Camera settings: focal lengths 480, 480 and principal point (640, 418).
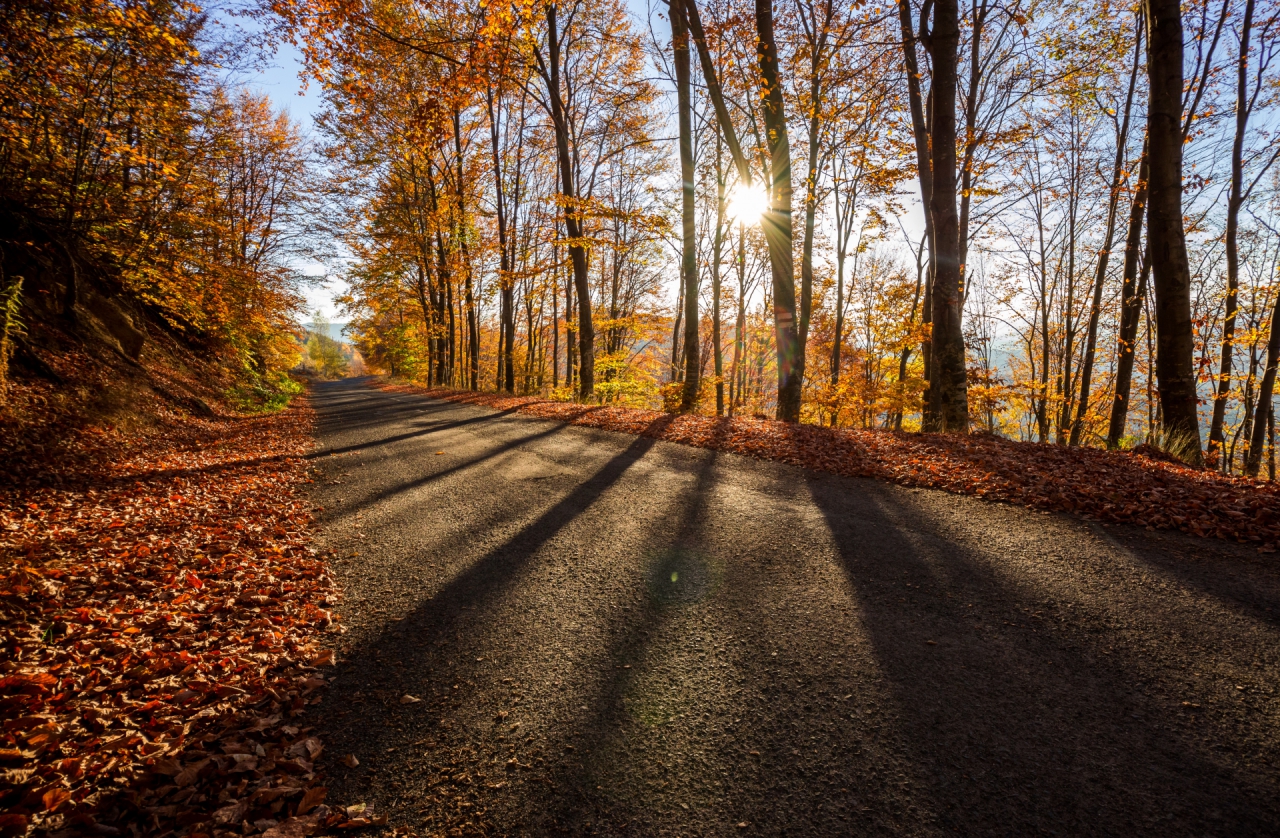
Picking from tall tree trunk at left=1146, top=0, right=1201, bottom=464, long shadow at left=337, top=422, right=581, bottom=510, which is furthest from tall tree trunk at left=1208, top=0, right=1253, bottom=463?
long shadow at left=337, top=422, right=581, bottom=510

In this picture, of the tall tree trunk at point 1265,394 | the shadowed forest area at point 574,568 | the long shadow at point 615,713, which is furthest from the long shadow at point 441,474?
the tall tree trunk at point 1265,394

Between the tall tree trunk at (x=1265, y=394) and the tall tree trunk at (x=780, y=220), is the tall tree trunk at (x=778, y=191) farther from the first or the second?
the tall tree trunk at (x=1265, y=394)

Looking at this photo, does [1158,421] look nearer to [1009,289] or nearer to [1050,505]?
[1050,505]

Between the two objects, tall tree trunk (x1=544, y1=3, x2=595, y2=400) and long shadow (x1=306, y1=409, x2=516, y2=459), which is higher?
tall tree trunk (x1=544, y1=3, x2=595, y2=400)

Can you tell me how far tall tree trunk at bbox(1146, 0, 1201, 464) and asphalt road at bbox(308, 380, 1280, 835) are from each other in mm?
4058

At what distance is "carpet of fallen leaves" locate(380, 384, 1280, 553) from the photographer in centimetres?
396

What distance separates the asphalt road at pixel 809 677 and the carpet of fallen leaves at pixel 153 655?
0.25m

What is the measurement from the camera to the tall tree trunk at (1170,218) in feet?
19.9

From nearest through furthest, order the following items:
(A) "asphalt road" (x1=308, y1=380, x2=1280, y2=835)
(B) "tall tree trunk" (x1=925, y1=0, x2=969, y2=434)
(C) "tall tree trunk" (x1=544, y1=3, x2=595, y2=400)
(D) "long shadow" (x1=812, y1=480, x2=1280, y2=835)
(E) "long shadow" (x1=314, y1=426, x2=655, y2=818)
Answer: (D) "long shadow" (x1=812, y1=480, x2=1280, y2=835)
(A) "asphalt road" (x1=308, y1=380, x2=1280, y2=835)
(E) "long shadow" (x1=314, y1=426, x2=655, y2=818)
(B) "tall tree trunk" (x1=925, y1=0, x2=969, y2=434)
(C) "tall tree trunk" (x1=544, y1=3, x2=595, y2=400)

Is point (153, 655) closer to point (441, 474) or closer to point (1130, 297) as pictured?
point (441, 474)

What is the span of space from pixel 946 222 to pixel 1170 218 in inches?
109

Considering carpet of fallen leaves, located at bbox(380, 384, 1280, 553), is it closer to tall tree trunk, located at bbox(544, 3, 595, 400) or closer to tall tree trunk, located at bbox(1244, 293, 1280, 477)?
tall tree trunk, located at bbox(544, 3, 595, 400)

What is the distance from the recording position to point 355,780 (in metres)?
1.99

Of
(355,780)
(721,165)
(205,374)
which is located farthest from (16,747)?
(721,165)
